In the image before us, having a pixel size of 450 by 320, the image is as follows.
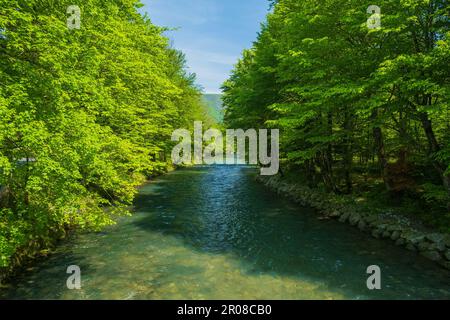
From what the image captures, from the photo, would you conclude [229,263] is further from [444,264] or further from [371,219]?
[371,219]

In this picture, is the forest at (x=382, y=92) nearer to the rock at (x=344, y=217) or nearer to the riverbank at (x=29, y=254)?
the rock at (x=344, y=217)

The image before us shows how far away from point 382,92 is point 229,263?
9603 millimetres

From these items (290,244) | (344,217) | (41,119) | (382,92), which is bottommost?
(290,244)

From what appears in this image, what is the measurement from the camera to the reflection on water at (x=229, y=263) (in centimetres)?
954

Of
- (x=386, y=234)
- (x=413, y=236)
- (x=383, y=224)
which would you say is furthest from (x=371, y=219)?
(x=413, y=236)

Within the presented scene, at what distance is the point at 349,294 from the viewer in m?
9.39

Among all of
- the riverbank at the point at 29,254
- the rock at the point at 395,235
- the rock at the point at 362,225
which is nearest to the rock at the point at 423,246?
the rock at the point at 395,235

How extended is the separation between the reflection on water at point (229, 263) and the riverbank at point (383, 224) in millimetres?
532

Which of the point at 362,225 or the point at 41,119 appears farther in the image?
the point at 362,225

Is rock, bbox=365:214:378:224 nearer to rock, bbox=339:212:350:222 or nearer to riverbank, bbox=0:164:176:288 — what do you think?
rock, bbox=339:212:350:222

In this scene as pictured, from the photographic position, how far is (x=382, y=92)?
13555 mm

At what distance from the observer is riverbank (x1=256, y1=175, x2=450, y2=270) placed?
11.9 m

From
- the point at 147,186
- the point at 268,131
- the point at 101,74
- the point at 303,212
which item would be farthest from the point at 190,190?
the point at 101,74
